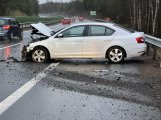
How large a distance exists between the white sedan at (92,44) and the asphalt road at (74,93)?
0.66 meters

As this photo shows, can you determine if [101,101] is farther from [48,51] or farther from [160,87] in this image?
[48,51]

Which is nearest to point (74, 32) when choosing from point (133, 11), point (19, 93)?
point (19, 93)

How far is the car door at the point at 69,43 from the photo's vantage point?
34.4ft

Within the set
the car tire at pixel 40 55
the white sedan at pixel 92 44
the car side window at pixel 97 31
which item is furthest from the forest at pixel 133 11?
the car tire at pixel 40 55

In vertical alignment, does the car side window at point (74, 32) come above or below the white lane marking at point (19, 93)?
above

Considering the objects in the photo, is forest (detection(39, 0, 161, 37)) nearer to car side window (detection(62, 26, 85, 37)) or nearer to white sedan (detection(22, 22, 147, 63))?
white sedan (detection(22, 22, 147, 63))

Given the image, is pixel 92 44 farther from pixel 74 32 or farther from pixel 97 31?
pixel 74 32

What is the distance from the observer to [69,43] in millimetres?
10523

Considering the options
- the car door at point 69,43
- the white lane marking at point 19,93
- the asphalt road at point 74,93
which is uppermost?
the car door at point 69,43

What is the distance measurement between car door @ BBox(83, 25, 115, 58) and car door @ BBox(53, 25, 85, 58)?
22 cm

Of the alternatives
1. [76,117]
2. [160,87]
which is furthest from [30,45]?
[76,117]

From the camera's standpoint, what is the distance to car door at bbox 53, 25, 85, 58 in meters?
10.5

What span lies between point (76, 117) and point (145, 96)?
195cm

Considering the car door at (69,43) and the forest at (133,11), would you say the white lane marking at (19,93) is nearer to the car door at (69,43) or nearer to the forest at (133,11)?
the car door at (69,43)
